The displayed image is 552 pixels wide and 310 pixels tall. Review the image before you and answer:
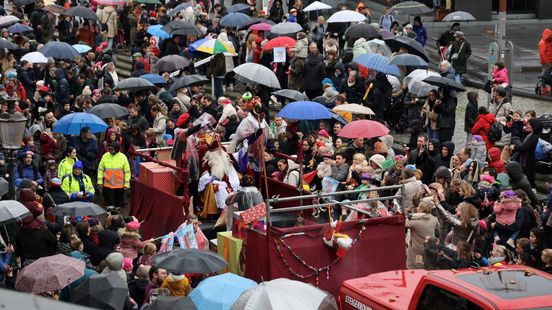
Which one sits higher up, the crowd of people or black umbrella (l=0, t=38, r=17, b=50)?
black umbrella (l=0, t=38, r=17, b=50)

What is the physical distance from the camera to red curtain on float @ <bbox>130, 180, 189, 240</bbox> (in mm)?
17625

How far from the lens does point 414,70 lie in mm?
24219

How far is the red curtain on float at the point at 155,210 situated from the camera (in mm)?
17625

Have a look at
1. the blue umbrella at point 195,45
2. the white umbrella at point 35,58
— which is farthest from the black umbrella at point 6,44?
the blue umbrella at point 195,45

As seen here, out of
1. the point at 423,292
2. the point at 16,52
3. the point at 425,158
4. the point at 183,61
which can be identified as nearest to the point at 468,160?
the point at 425,158

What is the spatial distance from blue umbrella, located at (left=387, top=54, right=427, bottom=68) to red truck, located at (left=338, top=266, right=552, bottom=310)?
11.4m

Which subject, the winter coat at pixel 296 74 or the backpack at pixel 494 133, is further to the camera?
the winter coat at pixel 296 74

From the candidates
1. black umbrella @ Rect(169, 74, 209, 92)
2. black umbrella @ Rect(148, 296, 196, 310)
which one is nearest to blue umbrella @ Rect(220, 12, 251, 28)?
black umbrella @ Rect(169, 74, 209, 92)

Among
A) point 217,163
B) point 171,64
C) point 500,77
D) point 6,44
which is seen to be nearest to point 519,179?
point 217,163

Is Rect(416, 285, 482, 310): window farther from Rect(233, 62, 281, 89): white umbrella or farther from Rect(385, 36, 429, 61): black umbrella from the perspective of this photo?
Rect(385, 36, 429, 61): black umbrella

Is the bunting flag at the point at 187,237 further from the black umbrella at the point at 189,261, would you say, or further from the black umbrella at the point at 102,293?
the black umbrella at the point at 102,293

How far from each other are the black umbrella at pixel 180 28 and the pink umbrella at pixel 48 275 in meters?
17.0

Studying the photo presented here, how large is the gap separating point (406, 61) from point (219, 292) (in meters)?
12.2

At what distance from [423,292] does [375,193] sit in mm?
4587
